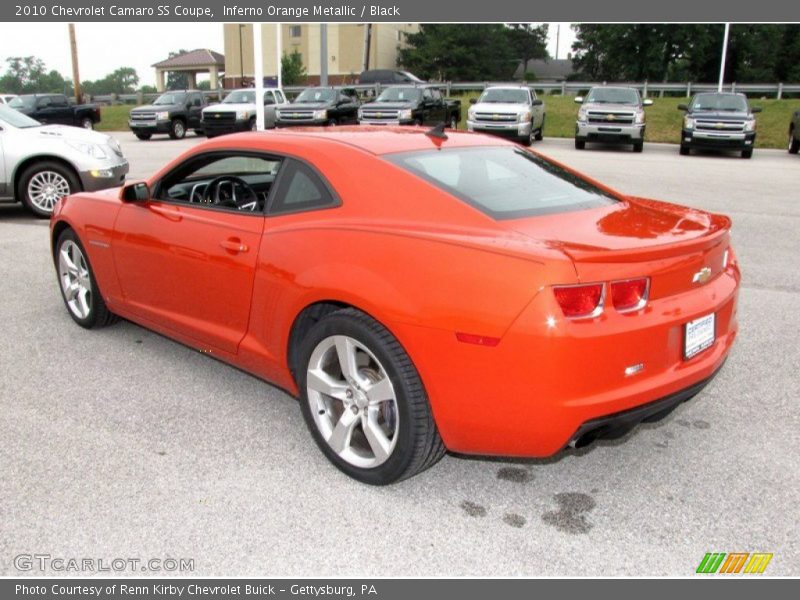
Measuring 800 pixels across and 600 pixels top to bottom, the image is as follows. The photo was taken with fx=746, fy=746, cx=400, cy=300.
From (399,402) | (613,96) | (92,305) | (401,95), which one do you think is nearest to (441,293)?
(399,402)

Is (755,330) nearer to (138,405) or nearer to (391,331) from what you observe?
(391,331)

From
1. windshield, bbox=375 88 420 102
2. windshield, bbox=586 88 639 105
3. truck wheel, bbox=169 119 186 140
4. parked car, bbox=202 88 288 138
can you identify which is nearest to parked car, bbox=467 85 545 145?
windshield, bbox=586 88 639 105

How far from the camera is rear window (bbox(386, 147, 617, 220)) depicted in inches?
133

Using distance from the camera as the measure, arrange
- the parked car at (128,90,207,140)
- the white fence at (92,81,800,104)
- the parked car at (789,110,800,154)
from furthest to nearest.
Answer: the white fence at (92,81,800,104), the parked car at (128,90,207,140), the parked car at (789,110,800,154)

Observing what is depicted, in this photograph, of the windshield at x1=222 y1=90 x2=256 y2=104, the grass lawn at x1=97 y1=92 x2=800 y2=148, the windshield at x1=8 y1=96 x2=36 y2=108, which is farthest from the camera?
the windshield at x1=8 y1=96 x2=36 y2=108

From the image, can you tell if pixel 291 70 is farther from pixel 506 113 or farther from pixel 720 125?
pixel 720 125

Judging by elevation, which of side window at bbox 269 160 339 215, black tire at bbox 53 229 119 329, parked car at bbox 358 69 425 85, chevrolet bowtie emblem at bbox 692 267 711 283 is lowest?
black tire at bbox 53 229 119 329

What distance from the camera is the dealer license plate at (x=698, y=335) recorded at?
10.1 ft

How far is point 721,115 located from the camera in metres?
20.2

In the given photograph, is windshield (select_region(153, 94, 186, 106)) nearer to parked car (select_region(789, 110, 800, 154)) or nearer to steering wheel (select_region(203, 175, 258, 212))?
parked car (select_region(789, 110, 800, 154))

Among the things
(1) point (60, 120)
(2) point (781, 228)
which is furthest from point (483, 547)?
(1) point (60, 120)

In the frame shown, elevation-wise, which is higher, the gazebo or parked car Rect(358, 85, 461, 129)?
the gazebo

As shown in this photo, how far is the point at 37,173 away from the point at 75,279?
18.5 ft

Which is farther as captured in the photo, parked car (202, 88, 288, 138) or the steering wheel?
parked car (202, 88, 288, 138)
